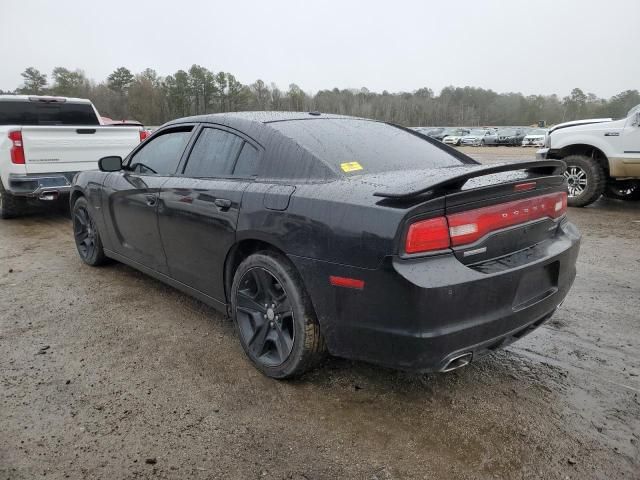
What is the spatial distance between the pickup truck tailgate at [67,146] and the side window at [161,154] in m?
3.30

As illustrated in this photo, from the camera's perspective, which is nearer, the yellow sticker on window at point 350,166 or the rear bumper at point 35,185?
the yellow sticker on window at point 350,166

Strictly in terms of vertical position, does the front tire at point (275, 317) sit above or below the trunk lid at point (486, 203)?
below

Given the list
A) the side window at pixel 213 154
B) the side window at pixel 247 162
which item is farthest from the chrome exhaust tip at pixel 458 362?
the side window at pixel 213 154

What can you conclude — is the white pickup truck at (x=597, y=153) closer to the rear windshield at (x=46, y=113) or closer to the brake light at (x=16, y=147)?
the brake light at (x=16, y=147)

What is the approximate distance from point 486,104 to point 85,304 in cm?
12347

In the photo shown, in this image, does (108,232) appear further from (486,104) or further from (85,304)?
(486,104)

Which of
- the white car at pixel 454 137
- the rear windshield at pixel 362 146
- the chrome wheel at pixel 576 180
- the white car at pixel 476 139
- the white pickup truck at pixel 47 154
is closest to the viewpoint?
the rear windshield at pixel 362 146

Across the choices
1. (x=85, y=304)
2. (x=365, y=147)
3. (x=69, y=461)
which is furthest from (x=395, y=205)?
(x=85, y=304)

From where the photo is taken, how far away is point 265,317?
2736 millimetres

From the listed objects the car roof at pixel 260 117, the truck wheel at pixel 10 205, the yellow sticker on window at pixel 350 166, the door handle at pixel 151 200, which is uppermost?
the car roof at pixel 260 117

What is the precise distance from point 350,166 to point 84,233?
367cm

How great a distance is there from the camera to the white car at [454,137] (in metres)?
41.1

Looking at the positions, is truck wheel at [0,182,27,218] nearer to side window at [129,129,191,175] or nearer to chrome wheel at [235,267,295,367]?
side window at [129,129,191,175]

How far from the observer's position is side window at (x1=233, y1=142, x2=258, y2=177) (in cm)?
285
